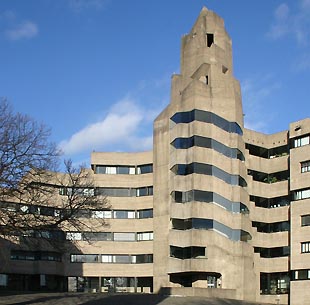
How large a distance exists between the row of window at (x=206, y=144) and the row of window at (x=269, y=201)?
750cm

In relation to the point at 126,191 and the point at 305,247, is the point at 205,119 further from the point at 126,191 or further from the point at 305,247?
the point at 305,247

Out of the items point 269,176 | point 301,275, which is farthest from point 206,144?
point 301,275

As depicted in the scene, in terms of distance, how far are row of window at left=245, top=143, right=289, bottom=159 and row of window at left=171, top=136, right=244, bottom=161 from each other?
20.8 ft

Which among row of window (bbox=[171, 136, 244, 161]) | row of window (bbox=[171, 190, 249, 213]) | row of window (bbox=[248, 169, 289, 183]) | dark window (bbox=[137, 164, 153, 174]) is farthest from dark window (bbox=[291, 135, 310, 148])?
dark window (bbox=[137, 164, 153, 174])

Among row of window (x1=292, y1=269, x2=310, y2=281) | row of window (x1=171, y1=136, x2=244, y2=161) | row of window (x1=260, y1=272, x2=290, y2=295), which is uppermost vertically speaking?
row of window (x1=171, y1=136, x2=244, y2=161)

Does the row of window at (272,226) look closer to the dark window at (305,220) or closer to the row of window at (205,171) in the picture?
the dark window at (305,220)

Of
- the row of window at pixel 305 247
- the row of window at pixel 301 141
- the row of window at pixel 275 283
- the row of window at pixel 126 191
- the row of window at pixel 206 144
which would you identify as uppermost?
the row of window at pixel 301 141

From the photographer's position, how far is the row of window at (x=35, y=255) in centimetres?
7069

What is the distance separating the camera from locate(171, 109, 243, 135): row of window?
65.0 metres

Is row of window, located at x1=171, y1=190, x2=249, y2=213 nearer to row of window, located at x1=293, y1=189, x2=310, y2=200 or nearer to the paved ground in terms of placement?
row of window, located at x1=293, y1=189, x2=310, y2=200

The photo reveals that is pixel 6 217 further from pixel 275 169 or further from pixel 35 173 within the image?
pixel 275 169

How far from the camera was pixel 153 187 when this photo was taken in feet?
232

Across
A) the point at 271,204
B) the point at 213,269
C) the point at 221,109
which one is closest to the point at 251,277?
the point at 213,269

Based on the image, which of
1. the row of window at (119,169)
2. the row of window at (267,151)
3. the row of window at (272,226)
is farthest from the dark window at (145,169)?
the row of window at (272,226)
